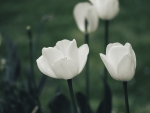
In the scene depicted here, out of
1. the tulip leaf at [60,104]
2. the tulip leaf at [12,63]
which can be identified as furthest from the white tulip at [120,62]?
the tulip leaf at [12,63]

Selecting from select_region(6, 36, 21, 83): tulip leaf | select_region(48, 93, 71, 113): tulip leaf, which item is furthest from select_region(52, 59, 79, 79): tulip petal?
select_region(6, 36, 21, 83): tulip leaf

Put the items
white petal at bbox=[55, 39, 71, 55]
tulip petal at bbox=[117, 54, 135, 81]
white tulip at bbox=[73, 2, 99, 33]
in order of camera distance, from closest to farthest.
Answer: tulip petal at bbox=[117, 54, 135, 81], white petal at bbox=[55, 39, 71, 55], white tulip at bbox=[73, 2, 99, 33]

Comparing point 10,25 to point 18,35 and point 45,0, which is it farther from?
point 45,0

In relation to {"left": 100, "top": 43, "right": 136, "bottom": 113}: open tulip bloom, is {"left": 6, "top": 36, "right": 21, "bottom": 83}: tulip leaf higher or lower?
lower

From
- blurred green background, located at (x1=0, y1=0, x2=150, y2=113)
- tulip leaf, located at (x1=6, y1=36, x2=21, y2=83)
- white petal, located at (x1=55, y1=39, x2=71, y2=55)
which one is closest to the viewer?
white petal, located at (x1=55, y1=39, x2=71, y2=55)

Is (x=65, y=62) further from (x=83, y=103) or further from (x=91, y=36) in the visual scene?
(x=91, y=36)

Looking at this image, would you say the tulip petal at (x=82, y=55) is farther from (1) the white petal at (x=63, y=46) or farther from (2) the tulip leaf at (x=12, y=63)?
(2) the tulip leaf at (x=12, y=63)

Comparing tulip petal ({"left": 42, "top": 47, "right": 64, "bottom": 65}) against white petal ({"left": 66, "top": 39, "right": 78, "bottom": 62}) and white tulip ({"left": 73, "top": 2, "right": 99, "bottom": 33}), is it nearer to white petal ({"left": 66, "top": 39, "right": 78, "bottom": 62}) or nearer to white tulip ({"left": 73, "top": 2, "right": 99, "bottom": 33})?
white petal ({"left": 66, "top": 39, "right": 78, "bottom": 62})
